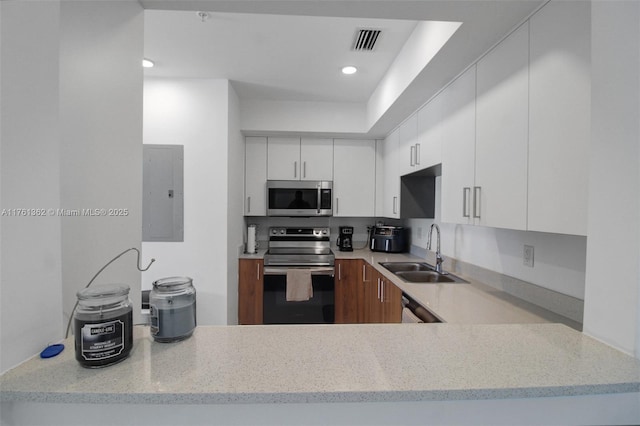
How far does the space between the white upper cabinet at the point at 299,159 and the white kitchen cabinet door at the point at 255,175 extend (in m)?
0.08

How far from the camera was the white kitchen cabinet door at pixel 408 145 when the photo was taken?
246 centimetres

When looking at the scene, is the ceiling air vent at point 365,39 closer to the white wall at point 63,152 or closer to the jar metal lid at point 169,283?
the white wall at point 63,152

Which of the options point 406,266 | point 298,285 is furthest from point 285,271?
point 406,266

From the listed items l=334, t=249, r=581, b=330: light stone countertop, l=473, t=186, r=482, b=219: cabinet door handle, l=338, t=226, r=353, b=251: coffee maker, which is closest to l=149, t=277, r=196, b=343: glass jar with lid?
l=334, t=249, r=581, b=330: light stone countertop

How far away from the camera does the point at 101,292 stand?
2.31 ft

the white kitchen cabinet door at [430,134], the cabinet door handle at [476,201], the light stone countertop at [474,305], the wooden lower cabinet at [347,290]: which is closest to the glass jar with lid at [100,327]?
the light stone countertop at [474,305]

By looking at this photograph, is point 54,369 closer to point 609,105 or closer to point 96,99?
point 96,99

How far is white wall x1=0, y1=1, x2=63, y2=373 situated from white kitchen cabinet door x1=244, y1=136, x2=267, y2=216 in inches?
99.8

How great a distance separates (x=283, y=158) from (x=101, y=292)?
2.75 m

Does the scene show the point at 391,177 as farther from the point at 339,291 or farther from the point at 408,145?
the point at 339,291

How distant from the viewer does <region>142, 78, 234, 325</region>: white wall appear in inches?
102

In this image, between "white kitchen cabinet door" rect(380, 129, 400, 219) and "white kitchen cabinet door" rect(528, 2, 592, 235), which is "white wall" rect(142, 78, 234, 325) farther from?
"white kitchen cabinet door" rect(528, 2, 592, 235)

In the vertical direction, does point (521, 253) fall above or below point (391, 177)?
below

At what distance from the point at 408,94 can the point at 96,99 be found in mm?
1796
